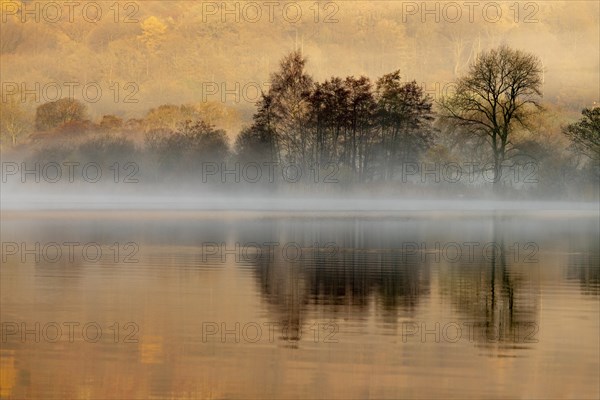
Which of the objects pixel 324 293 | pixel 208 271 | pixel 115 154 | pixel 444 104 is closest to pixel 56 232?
pixel 208 271

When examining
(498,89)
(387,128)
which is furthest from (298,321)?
(387,128)

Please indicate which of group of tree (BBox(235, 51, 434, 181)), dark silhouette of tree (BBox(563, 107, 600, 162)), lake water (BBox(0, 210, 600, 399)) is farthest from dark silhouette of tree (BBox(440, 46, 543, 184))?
lake water (BBox(0, 210, 600, 399))

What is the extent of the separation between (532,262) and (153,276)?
425 inches

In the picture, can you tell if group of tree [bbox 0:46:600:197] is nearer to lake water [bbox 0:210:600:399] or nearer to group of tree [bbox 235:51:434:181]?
group of tree [bbox 235:51:434:181]

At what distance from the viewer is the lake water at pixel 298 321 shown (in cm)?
1359

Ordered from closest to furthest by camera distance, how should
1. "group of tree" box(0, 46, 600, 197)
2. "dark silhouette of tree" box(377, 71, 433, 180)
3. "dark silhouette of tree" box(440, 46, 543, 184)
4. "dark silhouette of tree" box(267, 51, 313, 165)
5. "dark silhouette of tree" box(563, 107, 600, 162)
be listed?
1. "dark silhouette of tree" box(440, 46, 543, 184)
2. "group of tree" box(0, 46, 600, 197)
3. "dark silhouette of tree" box(563, 107, 600, 162)
4. "dark silhouette of tree" box(377, 71, 433, 180)
5. "dark silhouette of tree" box(267, 51, 313, 165)

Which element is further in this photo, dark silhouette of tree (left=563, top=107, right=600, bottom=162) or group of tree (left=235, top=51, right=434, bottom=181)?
group of tree (left=235, top=51, right=434, bottom=181)

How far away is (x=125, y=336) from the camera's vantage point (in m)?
16.8

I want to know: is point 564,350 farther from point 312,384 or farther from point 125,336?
point 125,336

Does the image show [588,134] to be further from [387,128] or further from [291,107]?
[291,107]

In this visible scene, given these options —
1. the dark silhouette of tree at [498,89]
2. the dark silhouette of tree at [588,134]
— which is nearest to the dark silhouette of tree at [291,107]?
the dark silhouette of tree at [498,89]

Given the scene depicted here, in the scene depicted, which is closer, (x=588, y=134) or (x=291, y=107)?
(x=588, y=134)

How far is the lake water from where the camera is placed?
13586 mm

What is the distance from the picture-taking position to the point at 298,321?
734 inches
